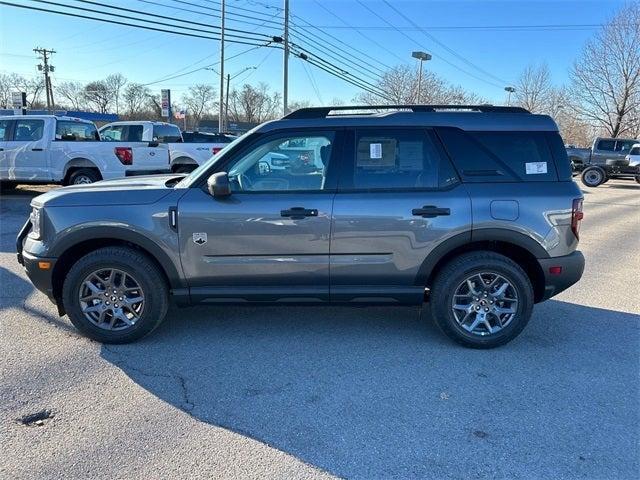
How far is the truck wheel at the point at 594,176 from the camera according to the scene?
70.3 feet

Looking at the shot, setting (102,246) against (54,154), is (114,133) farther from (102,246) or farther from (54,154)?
(102,246)

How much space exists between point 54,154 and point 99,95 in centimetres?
8918

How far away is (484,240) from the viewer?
3865 millimetres

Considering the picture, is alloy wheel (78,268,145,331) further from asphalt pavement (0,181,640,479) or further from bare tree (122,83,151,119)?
bare tree (122,83,151,119)

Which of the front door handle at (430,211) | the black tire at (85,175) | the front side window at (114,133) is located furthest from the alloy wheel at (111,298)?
the front side window at (114,133)

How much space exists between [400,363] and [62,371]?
97.8 inches

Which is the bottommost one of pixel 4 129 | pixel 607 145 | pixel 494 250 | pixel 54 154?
pixel 494 250

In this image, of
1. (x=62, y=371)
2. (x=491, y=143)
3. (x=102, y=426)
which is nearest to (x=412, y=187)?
(x=491, y=143)

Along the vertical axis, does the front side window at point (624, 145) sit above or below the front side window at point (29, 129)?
above

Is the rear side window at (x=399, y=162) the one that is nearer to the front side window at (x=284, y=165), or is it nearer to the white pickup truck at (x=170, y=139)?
the front side window at (x=284, y=165)

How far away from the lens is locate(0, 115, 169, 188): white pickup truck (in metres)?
11.6

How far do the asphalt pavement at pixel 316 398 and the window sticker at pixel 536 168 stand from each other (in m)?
1.44

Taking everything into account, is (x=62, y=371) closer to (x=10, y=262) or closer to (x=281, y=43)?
(x=10, y=262)

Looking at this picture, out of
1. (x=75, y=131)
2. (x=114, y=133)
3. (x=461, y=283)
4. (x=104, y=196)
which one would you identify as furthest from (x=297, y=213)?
(x=114, y=133)
